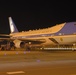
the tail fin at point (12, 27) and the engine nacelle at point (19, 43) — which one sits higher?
the tail fin at point (12, 27)

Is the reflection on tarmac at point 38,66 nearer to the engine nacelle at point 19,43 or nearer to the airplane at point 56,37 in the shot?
the airplane at point 56,37

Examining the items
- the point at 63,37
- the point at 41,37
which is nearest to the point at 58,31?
the point at 63,37

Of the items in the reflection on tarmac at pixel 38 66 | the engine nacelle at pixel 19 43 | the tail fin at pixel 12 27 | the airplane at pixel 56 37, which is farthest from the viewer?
the tail fin at pixel 12 27

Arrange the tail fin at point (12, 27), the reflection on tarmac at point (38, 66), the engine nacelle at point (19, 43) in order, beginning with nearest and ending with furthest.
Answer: the reflection on tarmac at point (38, 66), the engine nacelle at point (19, 43), the tail fin at point (12, 27)

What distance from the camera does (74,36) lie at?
30.4 m

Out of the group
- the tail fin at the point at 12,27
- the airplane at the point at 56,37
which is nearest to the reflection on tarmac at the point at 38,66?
the airplane at the point at 56,37

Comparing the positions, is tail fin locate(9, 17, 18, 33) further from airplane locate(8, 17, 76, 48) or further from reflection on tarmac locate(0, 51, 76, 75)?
reflection on tarmac locate(0, 51, 76, 75)

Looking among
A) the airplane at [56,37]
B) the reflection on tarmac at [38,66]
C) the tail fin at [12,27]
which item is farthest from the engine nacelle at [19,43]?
the tail fin at [12,27]

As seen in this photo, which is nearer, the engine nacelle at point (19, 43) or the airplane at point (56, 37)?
the airplane at point (56, 37)

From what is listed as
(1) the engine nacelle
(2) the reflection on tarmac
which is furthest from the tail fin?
(2) the reflection on tarmac

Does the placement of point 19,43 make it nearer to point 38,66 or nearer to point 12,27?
point 38,66

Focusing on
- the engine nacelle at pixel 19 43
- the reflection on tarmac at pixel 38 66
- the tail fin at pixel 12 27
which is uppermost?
the tail fin at pixel 12 27

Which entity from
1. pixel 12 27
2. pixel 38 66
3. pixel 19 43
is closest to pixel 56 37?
pixel 19 43

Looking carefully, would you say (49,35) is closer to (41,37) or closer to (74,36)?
(41,37)
